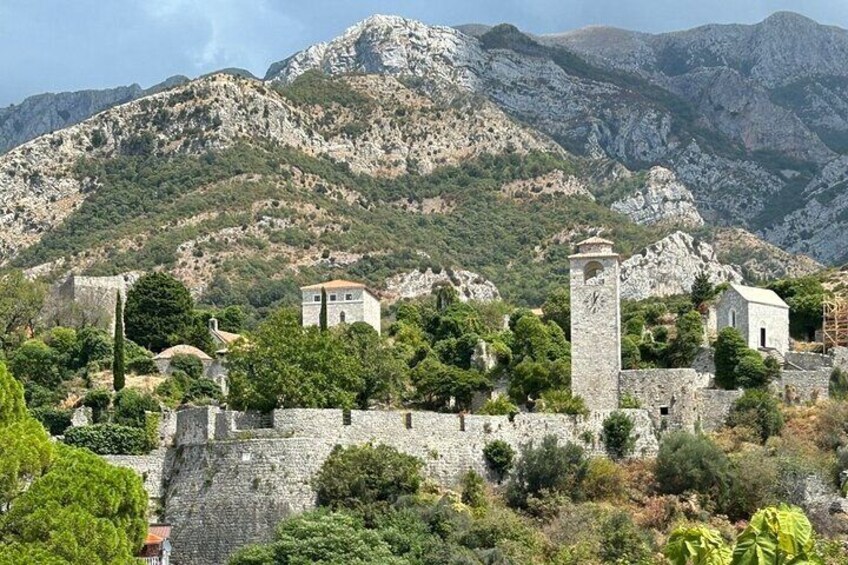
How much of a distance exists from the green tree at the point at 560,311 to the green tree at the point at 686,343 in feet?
33.2

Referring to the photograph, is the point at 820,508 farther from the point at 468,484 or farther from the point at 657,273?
the point at 657,273

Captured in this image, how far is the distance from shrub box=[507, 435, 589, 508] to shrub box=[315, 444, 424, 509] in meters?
4.42

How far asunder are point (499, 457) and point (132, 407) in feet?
58.1

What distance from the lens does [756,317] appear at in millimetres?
72438

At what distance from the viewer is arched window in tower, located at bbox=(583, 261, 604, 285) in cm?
6353

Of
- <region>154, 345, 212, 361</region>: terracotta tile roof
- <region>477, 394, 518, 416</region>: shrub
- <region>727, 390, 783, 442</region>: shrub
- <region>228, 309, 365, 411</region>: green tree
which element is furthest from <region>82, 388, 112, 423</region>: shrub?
<region>727, 390, 783, 442</region>: shrub

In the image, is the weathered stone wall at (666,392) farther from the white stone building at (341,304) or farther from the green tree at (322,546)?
the white stone building at (341,304)

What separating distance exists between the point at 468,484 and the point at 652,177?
128619mm

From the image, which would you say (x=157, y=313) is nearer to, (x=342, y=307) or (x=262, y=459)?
(x=342, y=307)

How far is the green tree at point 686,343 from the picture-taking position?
70.8 meters

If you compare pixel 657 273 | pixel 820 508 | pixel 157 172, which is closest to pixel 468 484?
pixel 820 508

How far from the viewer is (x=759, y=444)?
5981 cm

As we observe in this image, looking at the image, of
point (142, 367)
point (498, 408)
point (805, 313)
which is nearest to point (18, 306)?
point (142, 367)

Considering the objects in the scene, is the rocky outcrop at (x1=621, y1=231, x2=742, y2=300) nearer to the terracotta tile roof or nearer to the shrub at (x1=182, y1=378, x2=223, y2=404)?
the terracotta tile roof
